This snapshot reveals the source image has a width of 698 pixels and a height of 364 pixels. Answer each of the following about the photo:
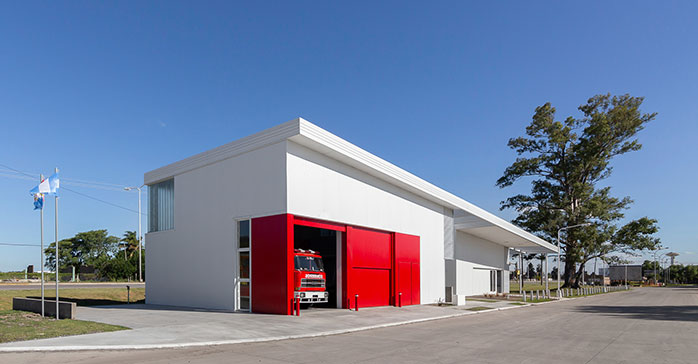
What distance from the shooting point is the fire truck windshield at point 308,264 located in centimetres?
2292

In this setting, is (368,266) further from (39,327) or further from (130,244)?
(130,244)

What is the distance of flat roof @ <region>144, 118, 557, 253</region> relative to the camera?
22.0 m

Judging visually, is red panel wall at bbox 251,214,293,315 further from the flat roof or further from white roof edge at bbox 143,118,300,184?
the flat roof

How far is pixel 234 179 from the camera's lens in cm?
2427

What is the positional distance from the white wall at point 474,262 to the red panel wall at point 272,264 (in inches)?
869

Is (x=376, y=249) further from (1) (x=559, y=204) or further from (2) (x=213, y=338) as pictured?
(1) (x=559, y=204)

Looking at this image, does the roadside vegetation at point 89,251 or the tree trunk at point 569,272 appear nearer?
the tree trunk at point 569,272

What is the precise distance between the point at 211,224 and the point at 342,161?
7506 mm

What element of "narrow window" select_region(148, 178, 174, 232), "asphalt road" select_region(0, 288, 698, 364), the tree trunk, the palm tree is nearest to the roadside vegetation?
the palm tree

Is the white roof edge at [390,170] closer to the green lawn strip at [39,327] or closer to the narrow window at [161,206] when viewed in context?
the green lawn strip at [39,327]

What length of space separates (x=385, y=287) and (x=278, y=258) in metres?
9.24

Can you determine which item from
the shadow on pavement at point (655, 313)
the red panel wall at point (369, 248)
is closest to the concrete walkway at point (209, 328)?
the red panel wall at point (369, 248)

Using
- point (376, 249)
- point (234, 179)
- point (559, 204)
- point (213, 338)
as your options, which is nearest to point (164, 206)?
point (234, 179)

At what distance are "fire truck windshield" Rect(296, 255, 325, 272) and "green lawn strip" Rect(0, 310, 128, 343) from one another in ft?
28.4
